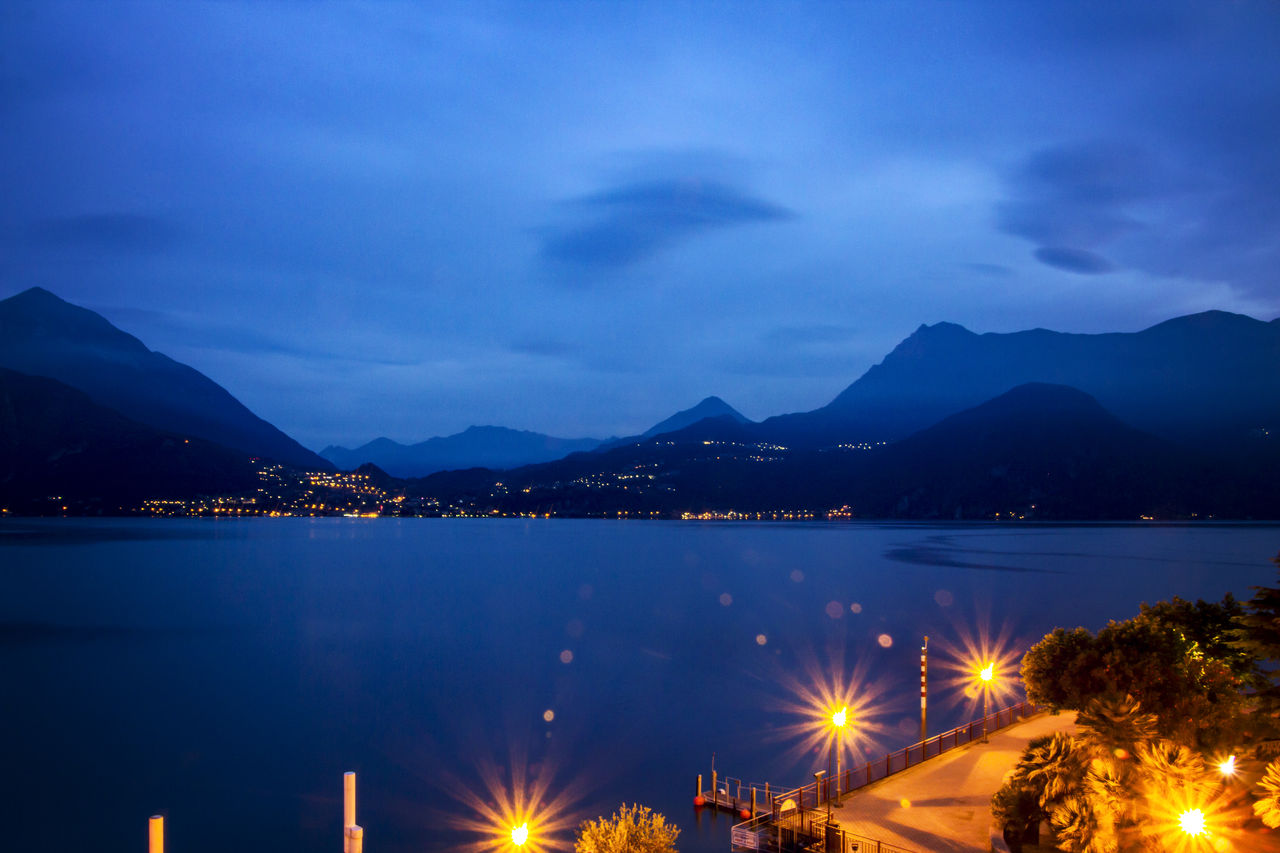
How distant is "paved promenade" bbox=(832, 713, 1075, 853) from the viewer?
17.1 m

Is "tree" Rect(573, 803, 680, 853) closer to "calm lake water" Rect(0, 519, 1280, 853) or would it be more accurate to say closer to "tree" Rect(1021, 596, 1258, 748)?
"calm lake water" Rect(0, 519, 1280, 853)

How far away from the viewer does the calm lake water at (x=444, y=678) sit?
27.5 meters

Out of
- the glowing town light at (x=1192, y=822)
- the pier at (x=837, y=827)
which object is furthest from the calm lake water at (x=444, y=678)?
the glowing town light at (x=1192, y=822)

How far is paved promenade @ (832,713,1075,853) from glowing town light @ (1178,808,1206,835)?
138 inches

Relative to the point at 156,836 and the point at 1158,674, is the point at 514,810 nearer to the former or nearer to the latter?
the point at 156,836

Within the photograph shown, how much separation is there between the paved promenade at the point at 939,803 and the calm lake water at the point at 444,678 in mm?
4668

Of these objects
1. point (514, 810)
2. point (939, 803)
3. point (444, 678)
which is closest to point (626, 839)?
Answer: point (939, 803)

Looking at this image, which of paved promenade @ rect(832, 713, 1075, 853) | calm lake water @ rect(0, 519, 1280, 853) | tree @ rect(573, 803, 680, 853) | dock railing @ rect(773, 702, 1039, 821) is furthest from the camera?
calm lake water @ rect(0, 519, 1280, 853)

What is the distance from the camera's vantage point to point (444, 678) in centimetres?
4791

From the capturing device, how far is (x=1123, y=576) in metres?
100

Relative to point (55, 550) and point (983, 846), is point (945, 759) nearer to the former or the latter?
point (983, 846)

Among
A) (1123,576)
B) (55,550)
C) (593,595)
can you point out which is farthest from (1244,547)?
(55,550)

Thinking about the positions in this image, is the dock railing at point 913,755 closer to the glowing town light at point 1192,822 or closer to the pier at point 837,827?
the pier at point 837,827

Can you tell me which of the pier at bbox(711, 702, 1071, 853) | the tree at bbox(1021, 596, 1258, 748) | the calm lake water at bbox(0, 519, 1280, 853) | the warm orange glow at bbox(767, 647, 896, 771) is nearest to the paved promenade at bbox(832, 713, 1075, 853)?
the pier at bbox(711, 702, 1071, 853)
